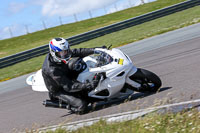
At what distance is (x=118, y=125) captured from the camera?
521 centimetres

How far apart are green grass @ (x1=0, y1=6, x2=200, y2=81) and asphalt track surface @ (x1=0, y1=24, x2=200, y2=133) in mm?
2039

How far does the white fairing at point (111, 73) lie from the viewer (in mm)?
6852

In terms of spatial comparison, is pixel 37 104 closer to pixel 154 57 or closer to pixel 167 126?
pixel 154 57

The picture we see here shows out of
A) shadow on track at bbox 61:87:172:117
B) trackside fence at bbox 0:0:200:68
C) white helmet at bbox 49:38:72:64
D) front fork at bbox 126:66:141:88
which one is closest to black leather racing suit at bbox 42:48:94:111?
white helmet at bbox 49:38:72:64

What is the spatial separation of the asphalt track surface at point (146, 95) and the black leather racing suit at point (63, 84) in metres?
0.33

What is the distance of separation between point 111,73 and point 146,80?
722 mm

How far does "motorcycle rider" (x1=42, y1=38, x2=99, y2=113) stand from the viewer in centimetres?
691

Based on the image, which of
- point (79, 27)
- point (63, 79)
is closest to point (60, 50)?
point (63, 79)

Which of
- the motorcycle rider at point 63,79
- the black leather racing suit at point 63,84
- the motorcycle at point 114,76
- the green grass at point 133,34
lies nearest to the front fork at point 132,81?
the motorcycle at point 114,76

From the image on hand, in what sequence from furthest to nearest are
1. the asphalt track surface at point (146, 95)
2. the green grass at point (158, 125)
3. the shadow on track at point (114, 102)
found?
the shadow on track at point (114, 102) → the asphalt track surface at point (146, 95) → the green grass at point (158, 125)

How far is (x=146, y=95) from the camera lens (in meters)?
7.04

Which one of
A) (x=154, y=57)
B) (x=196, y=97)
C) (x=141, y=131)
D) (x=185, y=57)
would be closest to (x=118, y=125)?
(x=141, y=131)

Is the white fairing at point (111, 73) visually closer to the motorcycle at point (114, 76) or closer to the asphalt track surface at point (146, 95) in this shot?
the motorcycle at point (114, 76)

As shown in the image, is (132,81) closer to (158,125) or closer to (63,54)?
(63,54)
